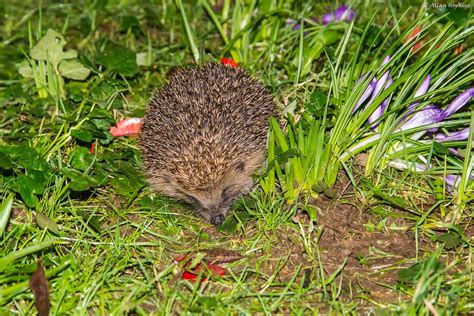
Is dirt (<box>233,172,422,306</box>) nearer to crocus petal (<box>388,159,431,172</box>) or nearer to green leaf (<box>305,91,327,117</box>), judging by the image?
crocus petal (<box>388,159,431,172</box>)

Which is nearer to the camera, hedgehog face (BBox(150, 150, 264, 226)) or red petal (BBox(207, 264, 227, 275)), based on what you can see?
red petal (BBox(207, 264, 227, 275))

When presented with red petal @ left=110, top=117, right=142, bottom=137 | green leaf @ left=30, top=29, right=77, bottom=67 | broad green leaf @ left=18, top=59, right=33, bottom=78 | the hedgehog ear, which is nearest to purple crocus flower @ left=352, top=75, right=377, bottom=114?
the hedgehog ear

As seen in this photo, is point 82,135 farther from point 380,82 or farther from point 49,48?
point 380,82

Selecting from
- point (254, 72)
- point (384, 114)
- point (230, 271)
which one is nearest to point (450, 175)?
point (384, 114)

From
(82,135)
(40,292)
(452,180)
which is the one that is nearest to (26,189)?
(82,135)

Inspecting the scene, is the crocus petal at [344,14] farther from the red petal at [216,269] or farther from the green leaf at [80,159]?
the red petal at [216,269]

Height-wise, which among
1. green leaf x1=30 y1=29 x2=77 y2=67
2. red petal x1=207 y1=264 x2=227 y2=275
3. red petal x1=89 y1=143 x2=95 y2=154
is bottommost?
red petal x1=207 y1=264 x2=227 y2=275

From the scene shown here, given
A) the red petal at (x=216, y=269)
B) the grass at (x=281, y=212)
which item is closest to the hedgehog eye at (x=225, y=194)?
the grass at (x=281, y=212)
